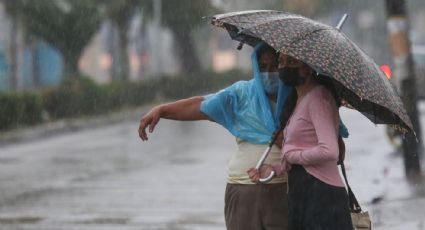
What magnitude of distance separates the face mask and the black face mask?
0.21 metres

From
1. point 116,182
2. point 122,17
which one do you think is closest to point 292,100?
point 116,182

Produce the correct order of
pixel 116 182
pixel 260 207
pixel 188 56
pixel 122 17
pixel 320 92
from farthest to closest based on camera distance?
pixel 188 56 < pixel 122 17 < pixel 116 182 < pixel 260 207 < pixel 320 92

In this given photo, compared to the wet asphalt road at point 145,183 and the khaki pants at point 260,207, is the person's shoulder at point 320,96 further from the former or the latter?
the wet asphalt road at point 145,183

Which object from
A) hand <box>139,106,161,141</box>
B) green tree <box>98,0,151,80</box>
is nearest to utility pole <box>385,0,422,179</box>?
hand <box>139,106,161,141</box>

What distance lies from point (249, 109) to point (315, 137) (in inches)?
17.0

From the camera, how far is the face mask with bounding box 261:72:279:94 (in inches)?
207

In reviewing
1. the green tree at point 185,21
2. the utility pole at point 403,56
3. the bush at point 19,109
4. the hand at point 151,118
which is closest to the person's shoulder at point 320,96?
the hand at point 151,118

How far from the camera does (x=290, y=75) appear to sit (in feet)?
16.5

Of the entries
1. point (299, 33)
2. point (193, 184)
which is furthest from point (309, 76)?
point (193, 184)

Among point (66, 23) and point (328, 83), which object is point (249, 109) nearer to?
point (328, 83)

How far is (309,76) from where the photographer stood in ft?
16.7

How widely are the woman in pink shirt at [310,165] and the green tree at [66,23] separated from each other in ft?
83.7

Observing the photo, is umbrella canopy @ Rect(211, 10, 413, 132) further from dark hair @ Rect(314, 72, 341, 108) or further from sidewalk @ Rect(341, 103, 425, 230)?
sidewalk @ Rect(341, 103, 425, 230)

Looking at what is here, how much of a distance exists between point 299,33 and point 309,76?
219 millimetres
